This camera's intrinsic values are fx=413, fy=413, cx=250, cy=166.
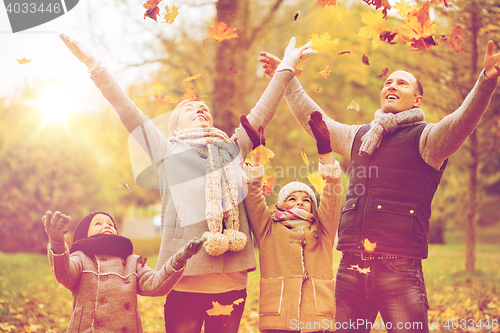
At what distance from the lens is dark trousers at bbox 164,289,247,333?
249 cm

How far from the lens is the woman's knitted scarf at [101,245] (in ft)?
8.61

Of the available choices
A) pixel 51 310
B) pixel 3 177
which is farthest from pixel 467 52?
pixel 3 177

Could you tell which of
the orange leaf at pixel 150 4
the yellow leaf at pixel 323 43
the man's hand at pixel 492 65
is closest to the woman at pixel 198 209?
the orange leaf at pixel 150 4

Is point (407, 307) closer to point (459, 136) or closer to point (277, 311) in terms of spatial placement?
point (277, 311)

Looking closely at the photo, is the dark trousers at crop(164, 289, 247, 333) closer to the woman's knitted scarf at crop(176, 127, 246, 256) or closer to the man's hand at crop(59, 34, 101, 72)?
the woman's knitted scarf at crop(176, 127, 246, 256)

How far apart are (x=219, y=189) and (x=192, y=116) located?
1.91 feet

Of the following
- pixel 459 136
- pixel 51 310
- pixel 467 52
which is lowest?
pixel 51 310

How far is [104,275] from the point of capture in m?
2.57

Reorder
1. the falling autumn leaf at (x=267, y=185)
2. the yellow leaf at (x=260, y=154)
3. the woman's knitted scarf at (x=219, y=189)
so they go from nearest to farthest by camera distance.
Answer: the woman's knitted scarf at (x=219, y=189) → the yellow leaf at (x=260, y=154) → the falling autumn leaf at (x=267, y=185)

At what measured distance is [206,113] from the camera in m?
2.94

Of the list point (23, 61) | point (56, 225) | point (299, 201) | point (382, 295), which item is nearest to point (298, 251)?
point (299, 201)

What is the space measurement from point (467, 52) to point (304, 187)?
4.86 m

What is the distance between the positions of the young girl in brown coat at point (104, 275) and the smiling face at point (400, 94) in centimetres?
153

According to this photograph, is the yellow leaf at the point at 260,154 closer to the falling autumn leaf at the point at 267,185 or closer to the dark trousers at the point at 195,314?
the falling autumn leaf at the point at 267,185
